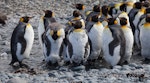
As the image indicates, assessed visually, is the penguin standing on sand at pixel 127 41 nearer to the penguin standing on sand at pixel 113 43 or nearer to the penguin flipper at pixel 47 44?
the penguin standing on sand at pixel 113 43

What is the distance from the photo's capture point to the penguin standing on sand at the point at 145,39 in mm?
9523

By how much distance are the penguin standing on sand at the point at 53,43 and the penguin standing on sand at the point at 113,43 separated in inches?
33.4

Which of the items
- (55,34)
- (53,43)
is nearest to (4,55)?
(53,43)

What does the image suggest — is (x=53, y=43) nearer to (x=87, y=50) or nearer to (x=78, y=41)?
(x=78, y=41)

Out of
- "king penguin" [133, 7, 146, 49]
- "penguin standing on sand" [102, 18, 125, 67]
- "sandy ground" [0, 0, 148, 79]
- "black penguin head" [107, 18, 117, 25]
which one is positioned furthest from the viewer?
"king penguin" [133, 7, 146, 49]

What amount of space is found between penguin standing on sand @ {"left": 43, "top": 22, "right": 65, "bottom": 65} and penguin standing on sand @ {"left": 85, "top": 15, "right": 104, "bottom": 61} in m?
0.59

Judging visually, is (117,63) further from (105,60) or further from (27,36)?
(27,36)

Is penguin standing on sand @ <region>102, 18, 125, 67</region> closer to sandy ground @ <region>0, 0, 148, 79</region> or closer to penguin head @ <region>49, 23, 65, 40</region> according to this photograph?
sandy ground @ <region>0, 0, 148, 79</region>

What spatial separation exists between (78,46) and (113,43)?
0.68 metres

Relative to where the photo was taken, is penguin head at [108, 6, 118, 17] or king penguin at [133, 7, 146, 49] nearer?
king penguin at [133, 7, 146, 49]

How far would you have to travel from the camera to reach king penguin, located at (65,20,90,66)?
9.09 metres

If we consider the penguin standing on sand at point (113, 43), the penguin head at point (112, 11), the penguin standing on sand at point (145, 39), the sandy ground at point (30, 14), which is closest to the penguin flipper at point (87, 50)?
the penguin standing on sand at point (113, 43)

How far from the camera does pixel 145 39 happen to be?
Answer: 9555 mm

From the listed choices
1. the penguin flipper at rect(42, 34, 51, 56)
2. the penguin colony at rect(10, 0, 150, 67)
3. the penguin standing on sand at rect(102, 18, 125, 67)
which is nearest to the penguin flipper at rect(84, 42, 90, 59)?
the penguin colony at rect(10, 0, 150, 67)
